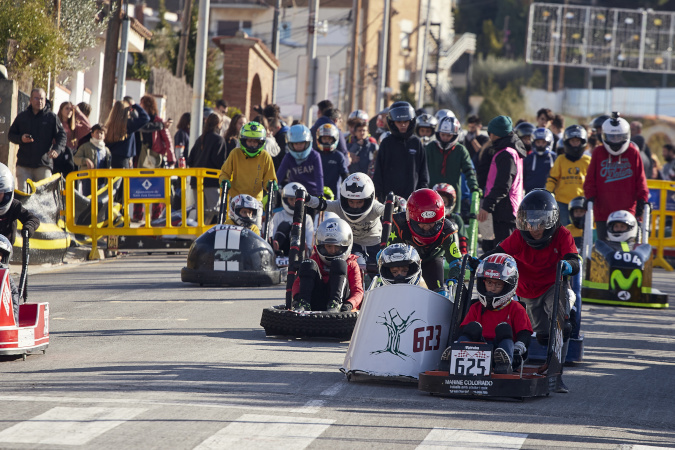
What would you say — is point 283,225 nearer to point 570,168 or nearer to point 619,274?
point 619,274

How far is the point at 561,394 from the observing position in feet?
27.0

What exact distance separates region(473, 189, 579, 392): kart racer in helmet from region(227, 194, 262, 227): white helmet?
6.27 m

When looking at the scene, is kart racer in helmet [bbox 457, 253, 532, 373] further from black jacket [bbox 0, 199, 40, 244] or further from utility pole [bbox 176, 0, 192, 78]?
utility pole [bbox 176, 0, 192, 78]

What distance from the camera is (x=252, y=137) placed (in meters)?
16.2

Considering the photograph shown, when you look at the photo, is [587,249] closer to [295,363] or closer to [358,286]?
[358,286]

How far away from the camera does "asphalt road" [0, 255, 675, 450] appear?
21.0ft

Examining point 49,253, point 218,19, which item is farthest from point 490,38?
point 49,253

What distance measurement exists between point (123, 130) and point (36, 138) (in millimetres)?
2980

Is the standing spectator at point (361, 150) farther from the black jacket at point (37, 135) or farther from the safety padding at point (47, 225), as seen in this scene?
the safety padding at point (47, 225)

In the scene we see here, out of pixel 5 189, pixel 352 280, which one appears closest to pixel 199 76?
pixel 5 189

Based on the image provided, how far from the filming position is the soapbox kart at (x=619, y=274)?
1466 cm

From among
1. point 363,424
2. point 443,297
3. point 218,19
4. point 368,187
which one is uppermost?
point 218,19

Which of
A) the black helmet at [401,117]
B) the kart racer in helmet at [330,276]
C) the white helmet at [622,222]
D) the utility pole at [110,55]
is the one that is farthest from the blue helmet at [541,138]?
the utility pole at [110,55]

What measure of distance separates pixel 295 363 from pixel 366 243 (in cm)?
407
